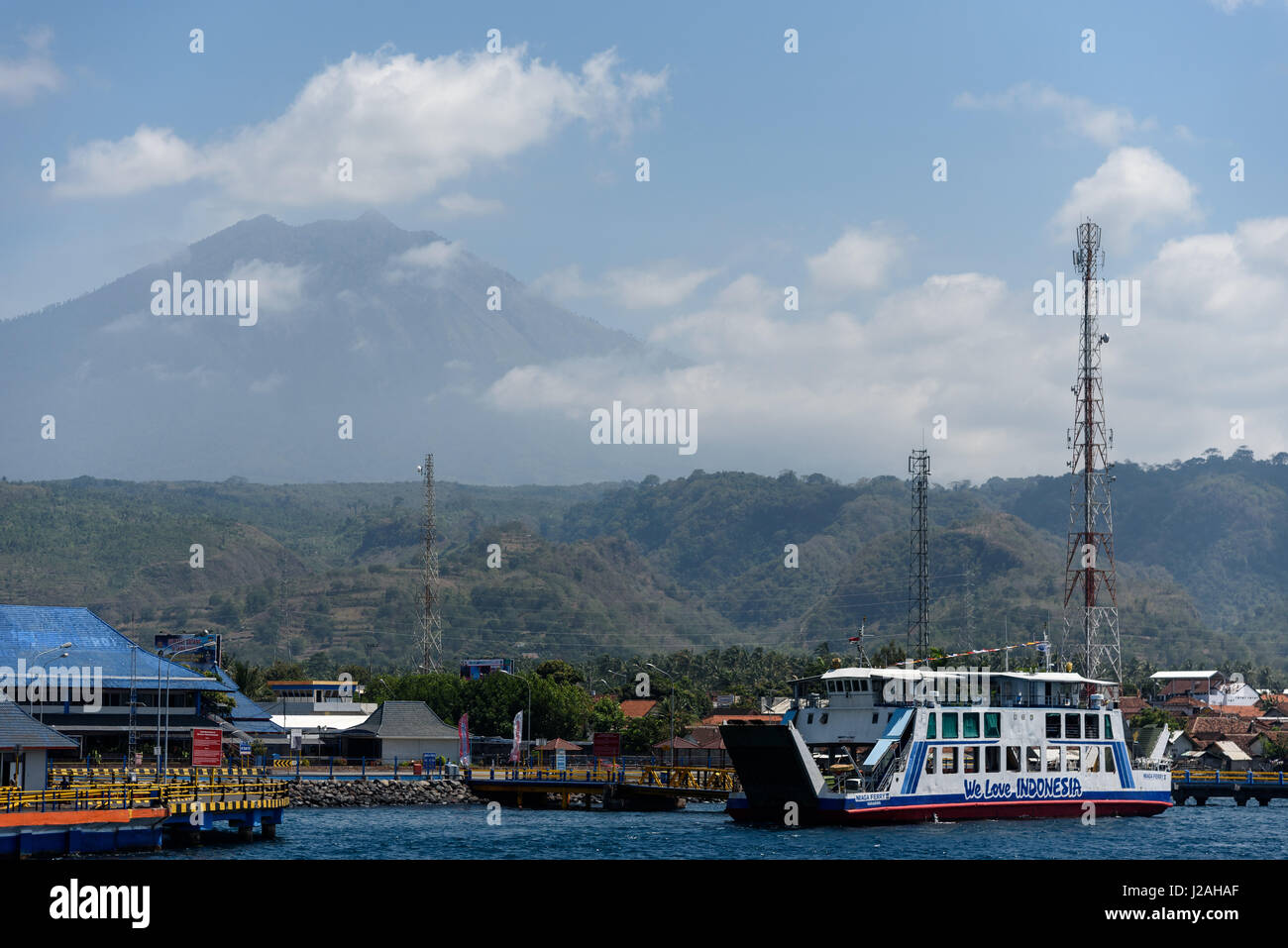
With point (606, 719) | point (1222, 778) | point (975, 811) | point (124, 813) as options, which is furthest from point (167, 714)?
point (1222, 778)

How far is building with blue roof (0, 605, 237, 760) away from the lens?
77688 mm

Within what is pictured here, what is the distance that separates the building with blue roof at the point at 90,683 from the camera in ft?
255

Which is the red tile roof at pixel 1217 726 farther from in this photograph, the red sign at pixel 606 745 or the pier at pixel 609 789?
the pier at pixel 609 789

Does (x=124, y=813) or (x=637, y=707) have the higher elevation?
(x=124, y=813)

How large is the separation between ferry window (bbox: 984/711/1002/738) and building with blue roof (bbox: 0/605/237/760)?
40791 millimetres

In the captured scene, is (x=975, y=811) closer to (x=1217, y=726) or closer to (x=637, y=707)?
(x=637, y=707)

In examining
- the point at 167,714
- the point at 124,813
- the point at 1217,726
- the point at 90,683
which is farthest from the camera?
the point at 1217,726

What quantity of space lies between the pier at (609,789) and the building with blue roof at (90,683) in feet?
56.3

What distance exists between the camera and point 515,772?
82312 mm

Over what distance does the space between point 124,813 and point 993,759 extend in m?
34.1

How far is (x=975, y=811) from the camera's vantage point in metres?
59.9
